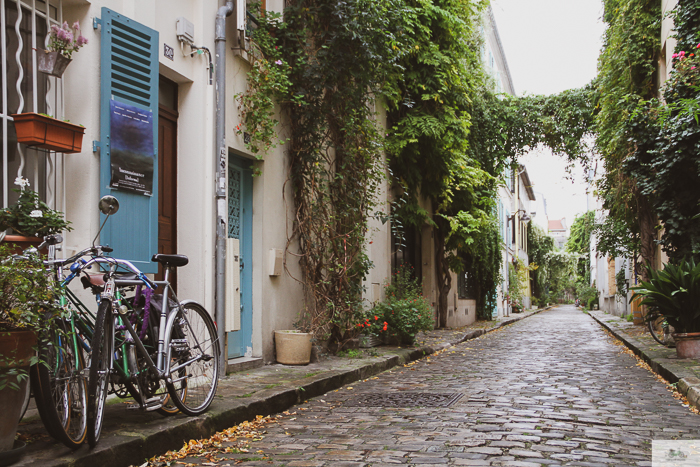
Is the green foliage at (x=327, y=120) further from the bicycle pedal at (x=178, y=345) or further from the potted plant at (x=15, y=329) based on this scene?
→ the potted plant at (x=15, y=329)

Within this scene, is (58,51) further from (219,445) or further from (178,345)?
(219,445)

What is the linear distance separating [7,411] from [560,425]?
155 inches

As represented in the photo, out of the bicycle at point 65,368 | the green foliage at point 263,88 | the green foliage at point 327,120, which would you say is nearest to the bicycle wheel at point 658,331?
the green foliage at point 327,120

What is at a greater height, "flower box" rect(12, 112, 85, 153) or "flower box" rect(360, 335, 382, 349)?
"flower box" rect(12, 112, 85, 153)

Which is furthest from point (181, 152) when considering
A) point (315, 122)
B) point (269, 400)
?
point (269, 400)

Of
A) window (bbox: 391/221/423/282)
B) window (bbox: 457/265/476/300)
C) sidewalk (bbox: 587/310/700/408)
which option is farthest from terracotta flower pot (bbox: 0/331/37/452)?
window (bbox: 457/265/476/300)

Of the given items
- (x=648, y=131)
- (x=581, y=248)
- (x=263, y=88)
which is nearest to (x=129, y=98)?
(x=263, y=88)

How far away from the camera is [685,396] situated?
6.40 meters

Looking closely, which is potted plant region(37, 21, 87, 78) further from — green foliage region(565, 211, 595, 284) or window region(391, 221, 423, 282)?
green foliage region(565, 211, 595, 284)

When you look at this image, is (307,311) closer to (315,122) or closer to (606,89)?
(315,122)

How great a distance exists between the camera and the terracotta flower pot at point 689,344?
342 inches

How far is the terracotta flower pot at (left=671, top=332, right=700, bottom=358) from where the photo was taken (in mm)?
8688

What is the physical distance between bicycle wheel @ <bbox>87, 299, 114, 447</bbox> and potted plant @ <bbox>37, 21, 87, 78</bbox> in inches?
75.2

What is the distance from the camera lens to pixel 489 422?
521 cm
